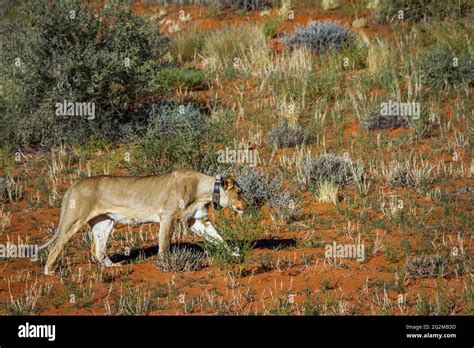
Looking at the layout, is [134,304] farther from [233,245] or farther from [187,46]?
[187,46]

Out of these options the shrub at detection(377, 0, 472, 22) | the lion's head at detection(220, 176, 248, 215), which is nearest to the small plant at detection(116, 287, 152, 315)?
the lion's head at detection(220, 176, 248, 215)

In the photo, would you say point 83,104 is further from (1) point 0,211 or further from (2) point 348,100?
(2) point 348,100

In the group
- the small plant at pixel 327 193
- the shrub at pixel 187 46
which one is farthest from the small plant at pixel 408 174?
the shrub at pixel 187 46

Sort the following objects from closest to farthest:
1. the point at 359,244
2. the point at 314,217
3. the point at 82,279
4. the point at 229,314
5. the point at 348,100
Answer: the point at 229,314
the point at 82,279
the point at 359,244
the point at 314,217
the point at 348,100

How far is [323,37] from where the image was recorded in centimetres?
2234

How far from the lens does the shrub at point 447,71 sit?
61.2ft

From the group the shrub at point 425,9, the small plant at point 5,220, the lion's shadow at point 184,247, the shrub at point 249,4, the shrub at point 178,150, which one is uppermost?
the shrub at point 249,4

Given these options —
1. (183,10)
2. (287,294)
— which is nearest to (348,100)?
(287,294)

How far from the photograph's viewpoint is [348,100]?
18672 millimetres

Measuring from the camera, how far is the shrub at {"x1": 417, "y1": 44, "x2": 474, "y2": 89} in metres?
18.7

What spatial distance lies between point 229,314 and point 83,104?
9479mm

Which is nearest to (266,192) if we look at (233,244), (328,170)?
(328,170)

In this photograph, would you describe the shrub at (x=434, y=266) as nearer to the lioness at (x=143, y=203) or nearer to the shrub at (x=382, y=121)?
the lioness at (x=143, y=203)

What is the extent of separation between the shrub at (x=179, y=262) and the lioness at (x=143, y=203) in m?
0.12
